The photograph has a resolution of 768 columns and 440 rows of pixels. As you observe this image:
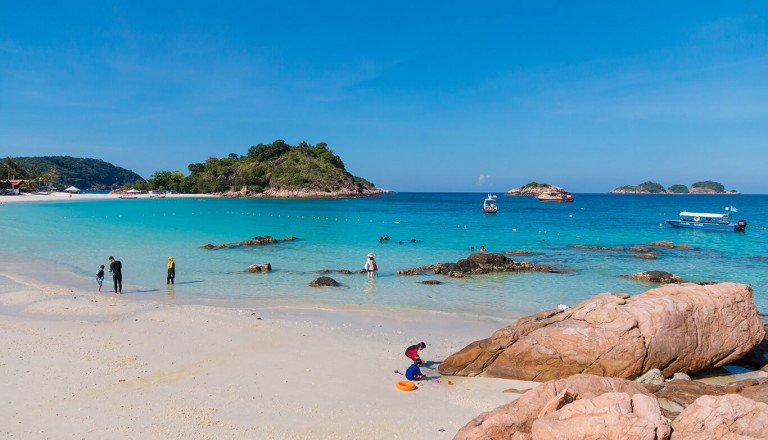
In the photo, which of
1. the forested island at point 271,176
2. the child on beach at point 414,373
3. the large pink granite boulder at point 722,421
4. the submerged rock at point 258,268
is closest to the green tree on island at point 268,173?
the forested island at point 271,176

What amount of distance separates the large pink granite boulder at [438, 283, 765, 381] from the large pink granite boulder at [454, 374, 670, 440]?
3.42 m

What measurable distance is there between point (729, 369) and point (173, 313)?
57.8 ft

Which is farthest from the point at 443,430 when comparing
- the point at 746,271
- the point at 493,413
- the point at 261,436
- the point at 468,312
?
the point at 746,271

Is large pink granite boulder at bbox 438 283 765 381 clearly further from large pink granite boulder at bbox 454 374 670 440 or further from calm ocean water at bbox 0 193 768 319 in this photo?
calm ocean water at bbox 0 193 768 319

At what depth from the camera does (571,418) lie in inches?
257

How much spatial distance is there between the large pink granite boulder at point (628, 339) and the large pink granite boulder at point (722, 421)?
466 centimetres

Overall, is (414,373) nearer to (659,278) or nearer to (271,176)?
(659,278)

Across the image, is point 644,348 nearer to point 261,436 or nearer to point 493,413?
point 493,413

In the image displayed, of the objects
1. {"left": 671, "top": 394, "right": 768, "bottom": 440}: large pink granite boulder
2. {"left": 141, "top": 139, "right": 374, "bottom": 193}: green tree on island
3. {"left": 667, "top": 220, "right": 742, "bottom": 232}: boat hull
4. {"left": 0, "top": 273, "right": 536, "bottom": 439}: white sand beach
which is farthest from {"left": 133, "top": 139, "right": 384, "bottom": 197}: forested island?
{"left": 671, "top": 394, "right": 768, "bottom": 440}: large pink granite boulder

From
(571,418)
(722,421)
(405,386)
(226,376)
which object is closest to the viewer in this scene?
(722,421)

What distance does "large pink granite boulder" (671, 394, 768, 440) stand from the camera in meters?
6.09

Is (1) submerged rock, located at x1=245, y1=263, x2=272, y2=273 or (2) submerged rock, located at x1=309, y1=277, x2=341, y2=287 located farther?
(1) submerged rock, located at x1=245, y1=263, x2=272, y2=273

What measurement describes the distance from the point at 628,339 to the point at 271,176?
163888 millimetres

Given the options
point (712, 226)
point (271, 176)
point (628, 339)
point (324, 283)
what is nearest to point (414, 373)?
point (628, 339)
